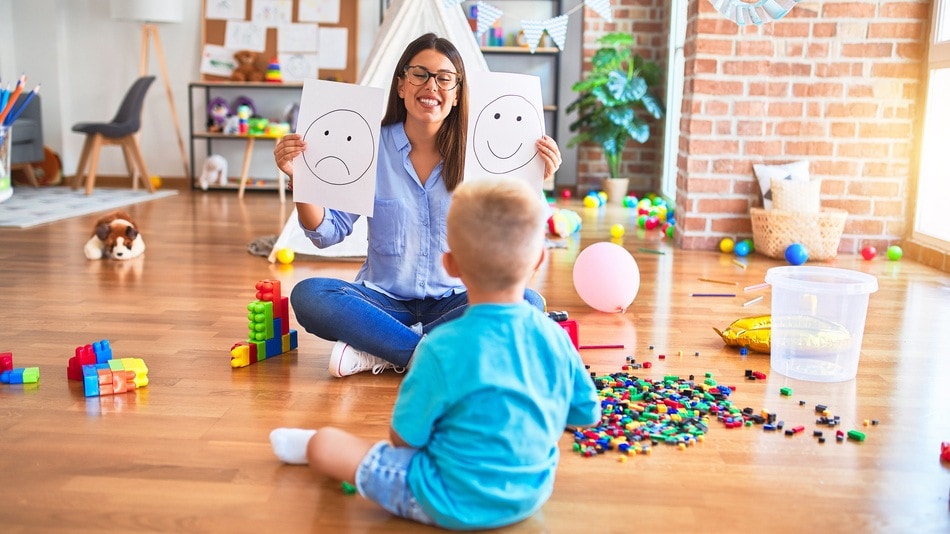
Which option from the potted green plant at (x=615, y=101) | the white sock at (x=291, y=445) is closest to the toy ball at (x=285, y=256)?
the white sock at (x=291, y=445)

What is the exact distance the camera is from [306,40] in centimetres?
625

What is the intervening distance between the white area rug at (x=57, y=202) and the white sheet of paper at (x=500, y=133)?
3151 mm

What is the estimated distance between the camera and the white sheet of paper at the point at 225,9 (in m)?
6.23

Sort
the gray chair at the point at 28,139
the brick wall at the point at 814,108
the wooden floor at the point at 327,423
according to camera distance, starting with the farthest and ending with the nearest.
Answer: the gray chair at the point at 28,139
the brick wall at the point at 814,108
the wooden floor at the point at 327,423

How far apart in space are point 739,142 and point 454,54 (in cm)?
229

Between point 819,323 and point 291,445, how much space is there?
125 centimetres

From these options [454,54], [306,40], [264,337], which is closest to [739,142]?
[454,54]

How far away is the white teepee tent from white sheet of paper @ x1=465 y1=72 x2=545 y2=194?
1541 mm

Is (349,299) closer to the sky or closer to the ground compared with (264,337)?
closer to the sky

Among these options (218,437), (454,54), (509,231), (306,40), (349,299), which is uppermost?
(306,40)

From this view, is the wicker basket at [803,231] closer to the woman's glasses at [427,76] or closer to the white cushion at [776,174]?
the white cushion at [776,174]

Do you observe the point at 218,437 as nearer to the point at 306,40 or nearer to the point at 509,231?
the point at 509,231

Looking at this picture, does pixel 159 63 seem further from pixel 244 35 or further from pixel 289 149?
pixel 289 149

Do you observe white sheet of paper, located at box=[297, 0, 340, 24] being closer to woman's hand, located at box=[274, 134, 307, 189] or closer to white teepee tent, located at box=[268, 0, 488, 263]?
white teepee tent, located at box=[268, 0, 488, 263]
